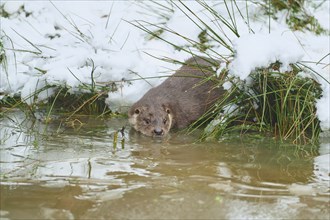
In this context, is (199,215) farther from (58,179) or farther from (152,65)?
(152,65)

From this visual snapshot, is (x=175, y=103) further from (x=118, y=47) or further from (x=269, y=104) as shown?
(x=269, y=104)

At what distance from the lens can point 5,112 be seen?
4.91 meters

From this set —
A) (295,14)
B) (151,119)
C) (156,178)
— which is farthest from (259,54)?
(295,14)

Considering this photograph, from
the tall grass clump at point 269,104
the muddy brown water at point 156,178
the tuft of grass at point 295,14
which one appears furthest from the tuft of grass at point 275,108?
the tuft of grass at point 295,14

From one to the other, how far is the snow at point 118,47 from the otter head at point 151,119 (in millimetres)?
219

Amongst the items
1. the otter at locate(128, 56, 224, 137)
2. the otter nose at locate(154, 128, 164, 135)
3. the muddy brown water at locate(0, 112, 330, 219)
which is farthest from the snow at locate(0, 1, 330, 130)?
the muddy brown water at locate(0, 112, 330, 219)

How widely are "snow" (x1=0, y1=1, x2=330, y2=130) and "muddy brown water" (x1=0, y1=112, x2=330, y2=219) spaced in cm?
52

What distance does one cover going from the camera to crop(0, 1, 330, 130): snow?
429cm

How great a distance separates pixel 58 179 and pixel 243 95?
164 cm

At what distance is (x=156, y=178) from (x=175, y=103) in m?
2.10

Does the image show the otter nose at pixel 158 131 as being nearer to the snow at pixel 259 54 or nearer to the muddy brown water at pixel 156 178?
the muddy brown water at pixel 156 178

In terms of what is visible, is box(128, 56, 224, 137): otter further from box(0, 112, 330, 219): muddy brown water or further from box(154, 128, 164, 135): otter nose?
box(0, 112, 330, 219): muddy brown water

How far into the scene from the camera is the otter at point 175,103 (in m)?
4.96

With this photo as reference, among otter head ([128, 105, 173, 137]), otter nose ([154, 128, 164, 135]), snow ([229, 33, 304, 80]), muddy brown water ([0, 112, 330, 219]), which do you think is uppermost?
snow ([229, 33, 304, 80])
